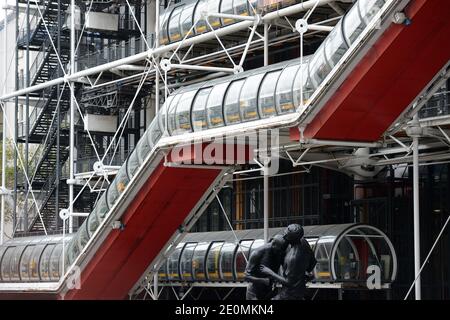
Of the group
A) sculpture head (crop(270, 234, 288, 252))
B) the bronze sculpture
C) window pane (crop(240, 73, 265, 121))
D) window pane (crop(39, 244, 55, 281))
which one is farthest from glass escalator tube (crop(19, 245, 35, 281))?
the bronze sculpture

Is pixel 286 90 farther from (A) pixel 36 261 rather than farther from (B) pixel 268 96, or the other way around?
(A) pixel 36 261

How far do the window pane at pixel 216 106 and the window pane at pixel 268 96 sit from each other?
1421mm

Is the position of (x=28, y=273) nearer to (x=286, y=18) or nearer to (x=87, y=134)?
(x=87, y=134)

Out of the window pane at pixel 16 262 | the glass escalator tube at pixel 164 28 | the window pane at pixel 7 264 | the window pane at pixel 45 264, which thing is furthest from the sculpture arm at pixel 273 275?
the window pane at pixel 7 264

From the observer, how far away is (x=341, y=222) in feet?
107

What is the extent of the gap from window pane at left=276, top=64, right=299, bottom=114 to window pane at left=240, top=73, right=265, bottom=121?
2.43 feet

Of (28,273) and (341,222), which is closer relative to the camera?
(341,222)

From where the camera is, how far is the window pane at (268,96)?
79.7 feet

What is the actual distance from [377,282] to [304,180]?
17.1 ft

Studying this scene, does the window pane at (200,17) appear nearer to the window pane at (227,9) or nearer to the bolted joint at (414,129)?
the window pane at (227,9)

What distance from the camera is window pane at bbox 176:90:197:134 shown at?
26.8 meters

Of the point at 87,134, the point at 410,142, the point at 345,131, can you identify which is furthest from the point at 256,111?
the point at 87,134

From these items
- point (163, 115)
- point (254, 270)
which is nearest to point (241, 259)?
point (163, 115)

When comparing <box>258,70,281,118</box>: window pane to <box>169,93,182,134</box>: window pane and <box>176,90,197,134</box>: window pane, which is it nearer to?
<box>176,90,197,134</box>: window pane
